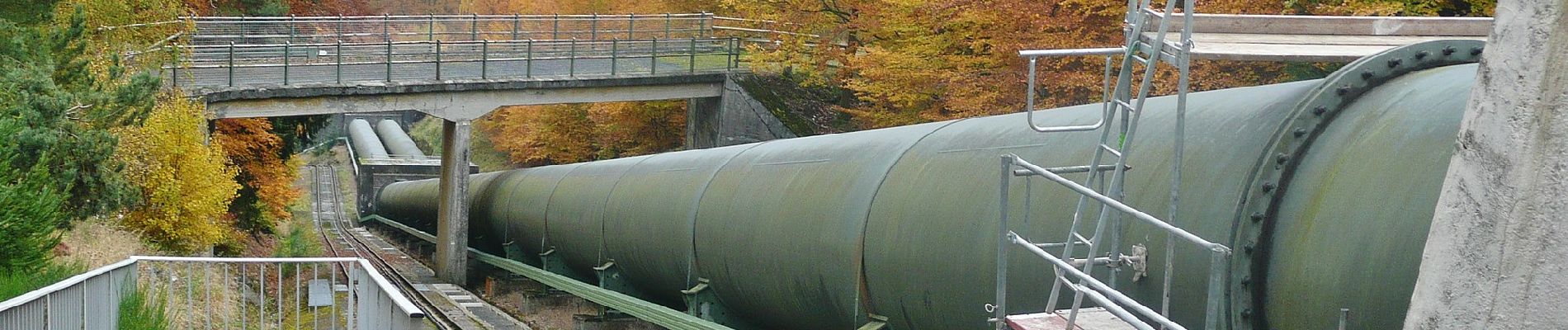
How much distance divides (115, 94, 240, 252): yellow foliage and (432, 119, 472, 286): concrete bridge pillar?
4.99 meters

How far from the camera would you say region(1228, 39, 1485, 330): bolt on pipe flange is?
3.82 m

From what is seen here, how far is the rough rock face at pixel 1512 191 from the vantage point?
2.07 metres

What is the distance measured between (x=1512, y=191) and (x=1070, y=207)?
274cm

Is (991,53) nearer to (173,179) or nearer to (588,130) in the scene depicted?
(173,179)

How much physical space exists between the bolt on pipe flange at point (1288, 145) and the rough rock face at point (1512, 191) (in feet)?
5.15

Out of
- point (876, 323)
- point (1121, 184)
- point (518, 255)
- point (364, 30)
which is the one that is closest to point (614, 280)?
point (876, 323)

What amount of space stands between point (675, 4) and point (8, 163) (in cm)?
2770

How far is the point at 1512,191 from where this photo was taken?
2131 mm

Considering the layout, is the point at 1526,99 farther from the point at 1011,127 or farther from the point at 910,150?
the point at 910,150

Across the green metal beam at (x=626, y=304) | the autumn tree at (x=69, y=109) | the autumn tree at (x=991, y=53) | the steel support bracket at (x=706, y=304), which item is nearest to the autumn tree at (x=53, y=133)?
the autumn tree at (x=69, y=109)

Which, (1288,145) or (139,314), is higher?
(1288,145)

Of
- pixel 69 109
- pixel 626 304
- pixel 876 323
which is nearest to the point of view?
pixel 876 323

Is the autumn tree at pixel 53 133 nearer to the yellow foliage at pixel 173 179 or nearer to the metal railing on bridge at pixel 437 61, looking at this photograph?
the yellow foliage at pixel 173 179

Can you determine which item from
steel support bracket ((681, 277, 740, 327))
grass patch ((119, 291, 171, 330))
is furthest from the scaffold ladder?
grass patch ((119, 291, 171, 330))
